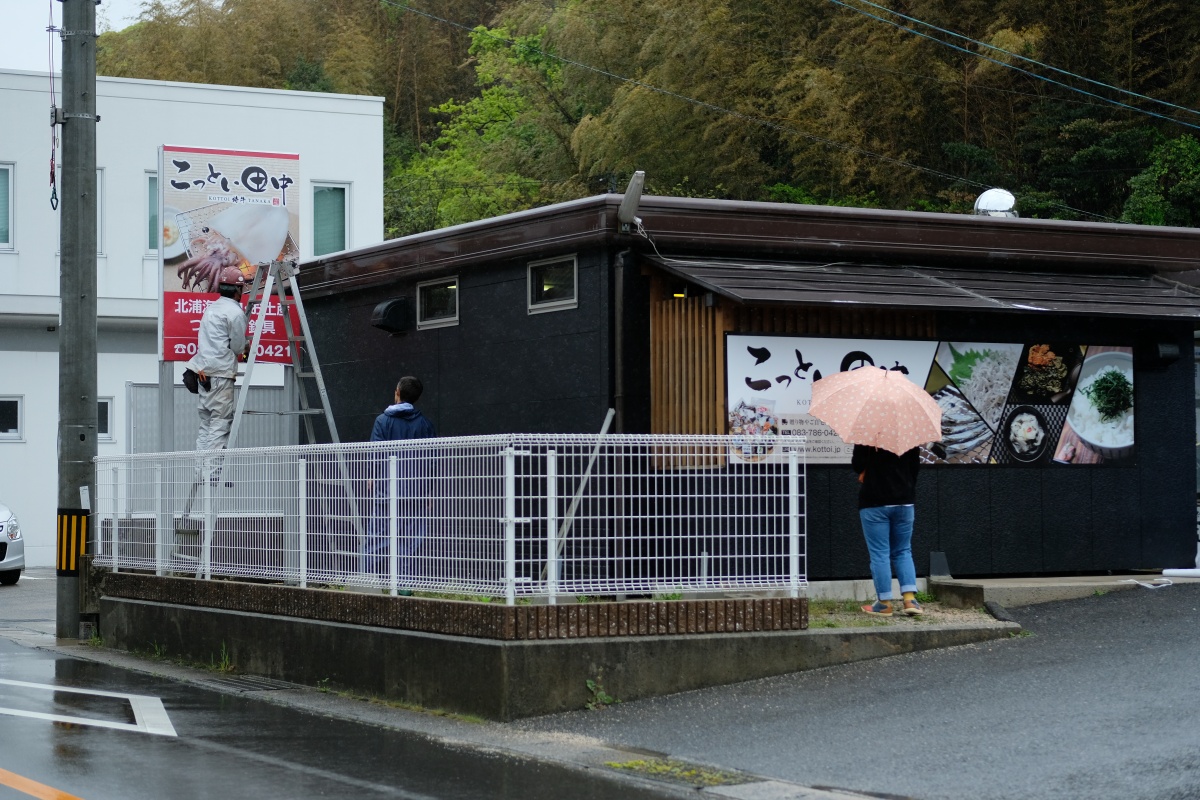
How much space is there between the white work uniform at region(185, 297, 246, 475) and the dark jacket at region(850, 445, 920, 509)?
646cm

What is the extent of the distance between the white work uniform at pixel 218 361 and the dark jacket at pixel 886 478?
6458 mm

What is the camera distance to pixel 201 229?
16.2 meters

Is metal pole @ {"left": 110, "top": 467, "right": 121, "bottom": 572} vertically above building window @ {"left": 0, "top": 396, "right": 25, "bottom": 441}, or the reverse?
building window @ {"left": 0, "top": 396, "right": 25, "bottom": 441}

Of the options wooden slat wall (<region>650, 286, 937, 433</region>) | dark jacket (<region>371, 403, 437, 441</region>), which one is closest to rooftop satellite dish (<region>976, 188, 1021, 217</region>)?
wooden slat wall (<region>650, 286, 937, 433</region>)

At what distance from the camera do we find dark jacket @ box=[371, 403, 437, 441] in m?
12.7

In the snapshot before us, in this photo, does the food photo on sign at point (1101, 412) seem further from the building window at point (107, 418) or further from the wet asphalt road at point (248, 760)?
the building window at point (107, 418)

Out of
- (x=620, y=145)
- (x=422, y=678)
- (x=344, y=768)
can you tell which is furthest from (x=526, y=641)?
(x=620, y=145)

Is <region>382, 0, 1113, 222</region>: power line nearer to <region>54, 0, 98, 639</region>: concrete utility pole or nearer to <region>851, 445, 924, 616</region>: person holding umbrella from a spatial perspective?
<region>54, 0, 98, 639</region>: concrete utility pole

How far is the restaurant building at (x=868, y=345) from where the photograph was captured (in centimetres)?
1276

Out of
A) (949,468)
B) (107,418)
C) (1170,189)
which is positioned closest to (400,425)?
(949,468)

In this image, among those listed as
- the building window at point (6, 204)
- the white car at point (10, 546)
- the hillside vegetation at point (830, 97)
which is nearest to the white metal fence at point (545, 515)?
the white car at point (10, 546)

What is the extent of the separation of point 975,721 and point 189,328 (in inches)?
391

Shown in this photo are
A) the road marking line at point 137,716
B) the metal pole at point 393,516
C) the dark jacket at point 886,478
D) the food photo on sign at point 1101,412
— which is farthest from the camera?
the food photo on sign at point 1101,412

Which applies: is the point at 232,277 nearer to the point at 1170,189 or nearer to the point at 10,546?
the point at 10,546
